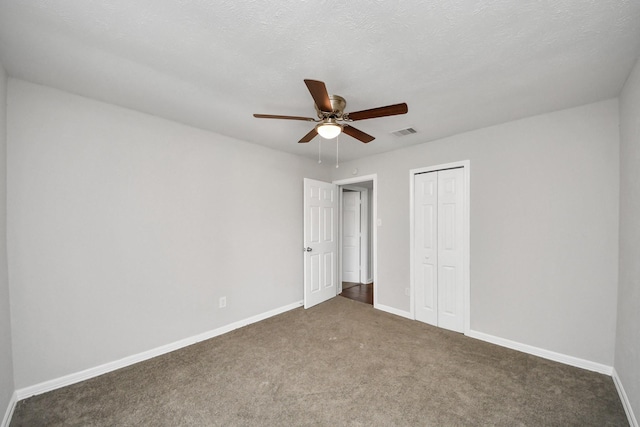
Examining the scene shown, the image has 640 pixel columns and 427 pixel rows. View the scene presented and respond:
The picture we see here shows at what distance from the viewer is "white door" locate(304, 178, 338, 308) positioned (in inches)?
160

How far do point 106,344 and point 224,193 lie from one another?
6.10 feet

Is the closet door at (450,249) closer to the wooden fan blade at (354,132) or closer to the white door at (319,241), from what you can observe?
the wooden fan blade at (354,132)

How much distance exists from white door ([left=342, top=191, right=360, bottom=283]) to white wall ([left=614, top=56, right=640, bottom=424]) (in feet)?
12.7

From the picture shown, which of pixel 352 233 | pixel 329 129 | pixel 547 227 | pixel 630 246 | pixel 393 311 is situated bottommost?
pixel 393 311

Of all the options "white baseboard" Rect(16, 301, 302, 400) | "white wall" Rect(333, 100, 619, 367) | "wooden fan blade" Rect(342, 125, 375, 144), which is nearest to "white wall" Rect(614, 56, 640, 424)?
"white wall" Rect(333, 100, 619, 367)

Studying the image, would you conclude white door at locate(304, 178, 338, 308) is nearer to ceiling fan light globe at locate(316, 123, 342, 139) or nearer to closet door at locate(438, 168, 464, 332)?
closet door at locate(438, 168, 464, 332)

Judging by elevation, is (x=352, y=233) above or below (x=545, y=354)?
above

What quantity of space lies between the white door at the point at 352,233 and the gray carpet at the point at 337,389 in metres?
2.75

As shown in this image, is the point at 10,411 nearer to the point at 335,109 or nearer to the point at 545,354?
the point at 335,109

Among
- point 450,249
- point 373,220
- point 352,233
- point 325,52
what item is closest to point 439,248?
point 450,249

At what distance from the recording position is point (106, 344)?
2.36 m

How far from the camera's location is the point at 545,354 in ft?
8.43

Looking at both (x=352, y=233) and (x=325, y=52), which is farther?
(x=352, y=233)

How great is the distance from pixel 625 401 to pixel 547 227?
55.8 inches
